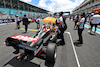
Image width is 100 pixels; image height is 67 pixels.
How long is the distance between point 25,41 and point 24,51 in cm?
36

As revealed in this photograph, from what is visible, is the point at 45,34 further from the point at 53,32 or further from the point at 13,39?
the point at 13,39

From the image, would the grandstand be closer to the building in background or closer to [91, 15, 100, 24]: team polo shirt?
[91, 15, 100, 24]: team polo shirt

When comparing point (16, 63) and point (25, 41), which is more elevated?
point (25, 41)

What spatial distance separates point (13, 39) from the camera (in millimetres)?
2334

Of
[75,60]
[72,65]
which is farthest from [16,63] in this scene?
[75,60]

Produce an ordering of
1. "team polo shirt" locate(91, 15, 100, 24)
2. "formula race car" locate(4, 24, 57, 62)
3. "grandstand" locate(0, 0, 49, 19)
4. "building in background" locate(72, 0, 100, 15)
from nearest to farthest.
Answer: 1. "formula race car" locate(4, 24, 57, 62)
2. "team polo shirt" locate(91, 15, 100, 24)
3. "grandstand" locate(0, 0, 49, 19)
4. "building in background" locate(72, 0, 100, 15)

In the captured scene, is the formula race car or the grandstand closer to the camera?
the formula race car

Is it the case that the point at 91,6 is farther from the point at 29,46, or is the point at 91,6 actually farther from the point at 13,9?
the point at 29,46

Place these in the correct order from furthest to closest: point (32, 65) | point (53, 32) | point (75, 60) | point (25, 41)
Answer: point (53, 32) → point (75, 60) → point (32, 65) → point (25, 41)

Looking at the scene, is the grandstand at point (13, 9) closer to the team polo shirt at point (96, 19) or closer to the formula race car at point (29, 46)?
the formula race car at point (29, 46)

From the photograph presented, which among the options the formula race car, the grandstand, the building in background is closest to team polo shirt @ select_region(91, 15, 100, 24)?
the formula race car

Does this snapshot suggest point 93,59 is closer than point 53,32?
Yes

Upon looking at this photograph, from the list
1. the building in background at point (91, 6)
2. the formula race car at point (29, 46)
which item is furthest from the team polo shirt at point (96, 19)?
the building in background at point (91, 6)

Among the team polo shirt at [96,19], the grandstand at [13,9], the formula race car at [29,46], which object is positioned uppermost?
the grandstand at [13,9]
